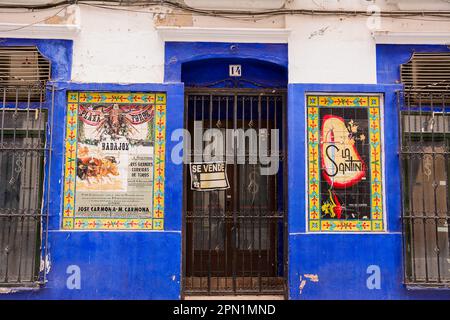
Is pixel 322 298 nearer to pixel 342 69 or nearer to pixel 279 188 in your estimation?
pixel 279 188

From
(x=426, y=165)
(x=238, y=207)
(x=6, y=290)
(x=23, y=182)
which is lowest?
(x=6, y=290)

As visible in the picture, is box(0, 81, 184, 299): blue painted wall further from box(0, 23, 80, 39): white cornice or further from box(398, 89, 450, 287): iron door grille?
box(398, 89, 450, 287): iron door grille

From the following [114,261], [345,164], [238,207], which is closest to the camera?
[114,261]

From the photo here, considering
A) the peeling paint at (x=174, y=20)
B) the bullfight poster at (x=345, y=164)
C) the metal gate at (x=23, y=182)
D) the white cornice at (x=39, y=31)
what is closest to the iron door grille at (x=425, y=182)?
the bullfight poster at (x=345, y=164)

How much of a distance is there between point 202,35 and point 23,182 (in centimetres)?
320

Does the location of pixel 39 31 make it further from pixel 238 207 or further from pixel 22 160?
pixel 238 207

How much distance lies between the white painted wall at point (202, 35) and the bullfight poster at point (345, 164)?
1.34ft

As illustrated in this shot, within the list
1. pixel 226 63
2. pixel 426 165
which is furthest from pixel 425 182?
pixel 226 63

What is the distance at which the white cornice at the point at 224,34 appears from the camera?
6297 millimetres

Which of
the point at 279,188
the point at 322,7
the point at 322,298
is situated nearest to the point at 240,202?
the point at 279,188

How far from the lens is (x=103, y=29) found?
20.9ft

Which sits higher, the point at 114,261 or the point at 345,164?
the point at 345,164

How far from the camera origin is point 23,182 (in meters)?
6.24

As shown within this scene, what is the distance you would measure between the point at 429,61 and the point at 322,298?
364cm
